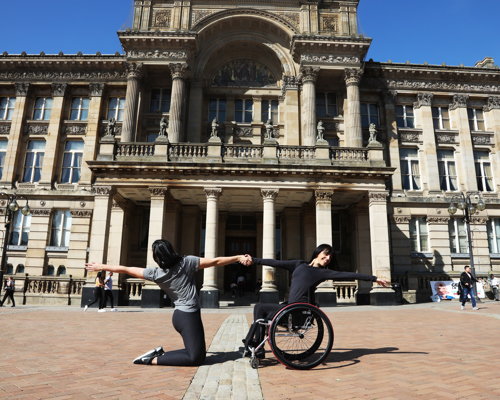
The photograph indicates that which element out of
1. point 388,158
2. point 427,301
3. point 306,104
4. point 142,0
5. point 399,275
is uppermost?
point 142,0

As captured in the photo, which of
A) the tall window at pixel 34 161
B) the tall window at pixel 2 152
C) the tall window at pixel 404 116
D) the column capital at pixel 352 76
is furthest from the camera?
the tall window at pixel 404 116

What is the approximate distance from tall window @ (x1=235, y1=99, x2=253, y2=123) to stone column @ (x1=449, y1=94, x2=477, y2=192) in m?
15.6

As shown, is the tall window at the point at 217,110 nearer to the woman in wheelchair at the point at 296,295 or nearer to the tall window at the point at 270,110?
the tall window at the point at 270,110

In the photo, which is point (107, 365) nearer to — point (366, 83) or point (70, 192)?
point (70, 192)

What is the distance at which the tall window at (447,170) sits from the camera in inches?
1051

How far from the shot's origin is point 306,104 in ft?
79.1

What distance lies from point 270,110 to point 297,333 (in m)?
23.1

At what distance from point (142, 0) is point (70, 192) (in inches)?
582

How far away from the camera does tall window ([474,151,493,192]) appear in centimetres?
2697

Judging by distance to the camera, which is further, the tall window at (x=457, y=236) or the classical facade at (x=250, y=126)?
the tall window at (x=457, y=236)

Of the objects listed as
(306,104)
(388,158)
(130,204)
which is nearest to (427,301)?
(388,158)

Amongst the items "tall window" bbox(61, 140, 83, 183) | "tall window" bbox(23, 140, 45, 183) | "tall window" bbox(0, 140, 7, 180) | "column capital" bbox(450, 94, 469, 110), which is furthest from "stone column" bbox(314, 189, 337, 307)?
"tall window" bbox(0, 140, 7, 180)

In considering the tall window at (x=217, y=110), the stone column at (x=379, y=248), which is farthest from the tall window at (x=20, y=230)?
the stone column at (x=379, y=248)

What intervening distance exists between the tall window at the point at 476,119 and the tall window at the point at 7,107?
3549cm
